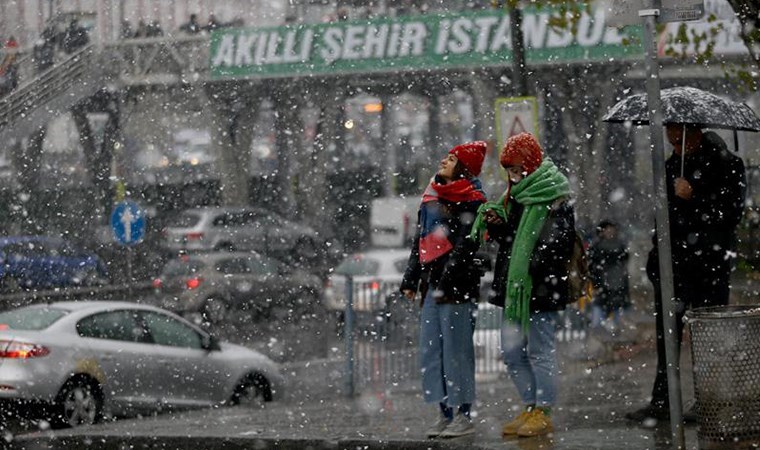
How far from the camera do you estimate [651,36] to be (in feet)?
24.6

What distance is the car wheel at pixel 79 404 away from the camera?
13070 mm

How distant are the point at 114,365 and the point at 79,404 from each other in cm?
56

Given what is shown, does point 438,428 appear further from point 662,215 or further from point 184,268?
point 184,268

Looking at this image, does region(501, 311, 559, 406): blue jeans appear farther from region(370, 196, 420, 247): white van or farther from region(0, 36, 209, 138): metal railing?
region(370, 196, 420, 247): white van

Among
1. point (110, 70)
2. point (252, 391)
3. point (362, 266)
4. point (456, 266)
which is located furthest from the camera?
point (110, 70)

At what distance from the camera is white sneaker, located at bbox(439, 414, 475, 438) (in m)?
9.01

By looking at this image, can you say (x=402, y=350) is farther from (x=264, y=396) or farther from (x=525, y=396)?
(x=525, y=396)

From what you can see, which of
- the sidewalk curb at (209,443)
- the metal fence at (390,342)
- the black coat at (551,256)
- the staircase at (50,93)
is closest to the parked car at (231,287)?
the staircase at (50,93)

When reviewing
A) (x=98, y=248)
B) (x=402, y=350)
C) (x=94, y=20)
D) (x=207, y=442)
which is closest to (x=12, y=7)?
(x=94, y=20)

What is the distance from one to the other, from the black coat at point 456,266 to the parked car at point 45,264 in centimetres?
2290

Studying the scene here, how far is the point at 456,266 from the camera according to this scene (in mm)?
8867

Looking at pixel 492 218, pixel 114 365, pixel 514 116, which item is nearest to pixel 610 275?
pixel 514 116

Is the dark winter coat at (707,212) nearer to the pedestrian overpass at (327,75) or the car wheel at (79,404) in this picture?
the car wheel at (79,404)

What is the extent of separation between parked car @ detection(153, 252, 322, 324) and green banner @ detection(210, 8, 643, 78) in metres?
7.88
